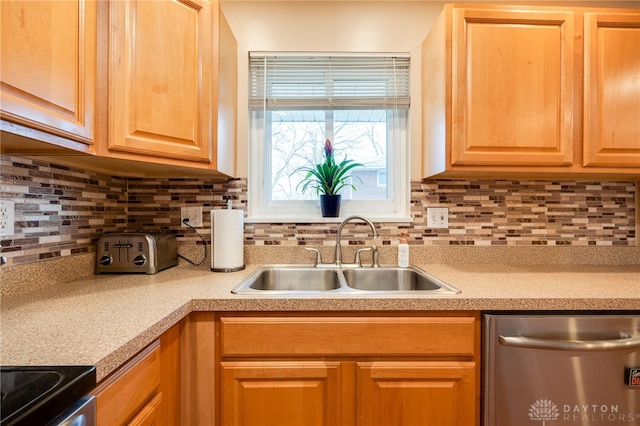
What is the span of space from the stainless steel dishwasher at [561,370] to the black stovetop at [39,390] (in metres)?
1.07

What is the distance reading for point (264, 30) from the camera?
1.62 meters

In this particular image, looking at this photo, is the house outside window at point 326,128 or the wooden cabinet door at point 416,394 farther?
the house outside window at point 326,128

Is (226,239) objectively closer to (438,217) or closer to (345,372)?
(345,372)

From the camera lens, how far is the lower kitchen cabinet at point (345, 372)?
0.99 metres

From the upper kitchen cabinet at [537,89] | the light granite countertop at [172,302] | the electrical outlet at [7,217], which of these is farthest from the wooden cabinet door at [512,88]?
the electrical outlet at [7,217]

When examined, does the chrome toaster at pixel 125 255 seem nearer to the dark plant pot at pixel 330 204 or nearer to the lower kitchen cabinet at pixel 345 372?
the lower kitchen cabinet at pixel 345 372

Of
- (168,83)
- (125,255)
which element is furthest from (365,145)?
(125,255)

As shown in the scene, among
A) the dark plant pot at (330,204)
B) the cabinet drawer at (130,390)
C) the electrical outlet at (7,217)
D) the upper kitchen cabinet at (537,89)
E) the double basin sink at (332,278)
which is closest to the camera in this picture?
the cabinet drawer at (130,390)

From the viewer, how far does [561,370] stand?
979 millimetres

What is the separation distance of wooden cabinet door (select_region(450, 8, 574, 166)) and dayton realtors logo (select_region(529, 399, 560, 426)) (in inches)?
34.3

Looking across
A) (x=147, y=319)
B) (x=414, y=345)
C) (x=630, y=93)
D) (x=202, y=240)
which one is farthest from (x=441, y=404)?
(x=630, y=93)

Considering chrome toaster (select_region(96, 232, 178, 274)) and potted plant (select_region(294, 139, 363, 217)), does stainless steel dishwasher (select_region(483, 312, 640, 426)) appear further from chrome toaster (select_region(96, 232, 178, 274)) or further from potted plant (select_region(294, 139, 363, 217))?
A: chrome toaster (select_region(96, 232, 178, 274))

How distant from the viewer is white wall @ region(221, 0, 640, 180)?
162 cm

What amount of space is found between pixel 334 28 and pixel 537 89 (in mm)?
1016
